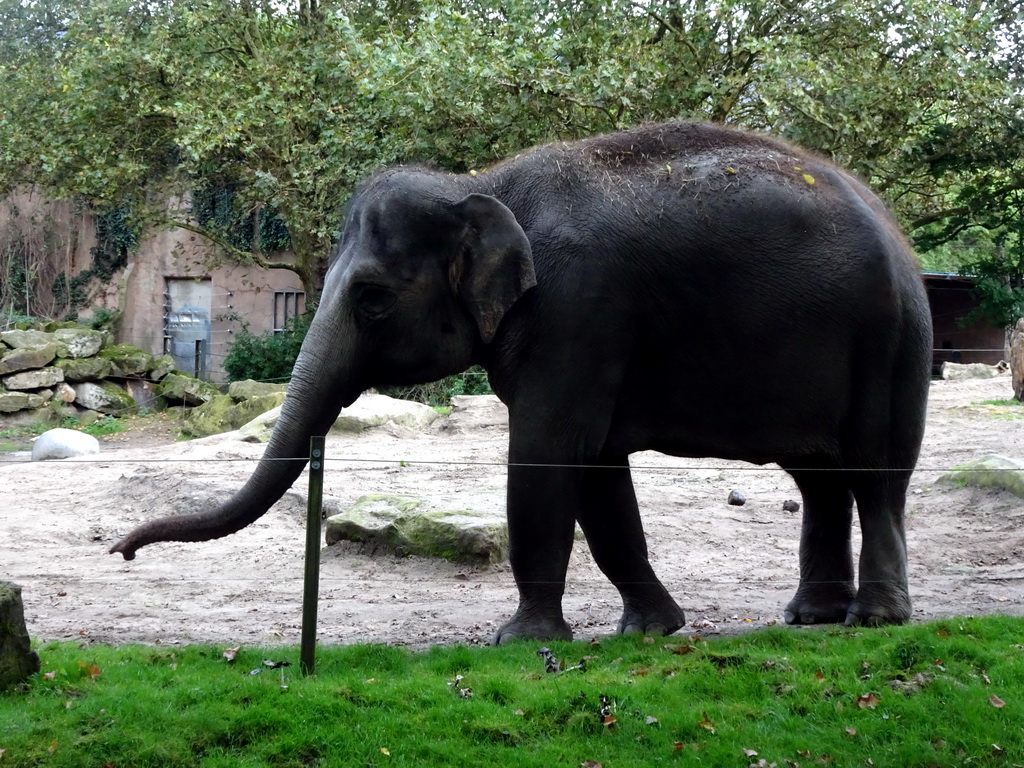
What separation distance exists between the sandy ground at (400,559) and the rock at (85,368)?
8477 millimetres

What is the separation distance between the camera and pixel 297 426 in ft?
18.4

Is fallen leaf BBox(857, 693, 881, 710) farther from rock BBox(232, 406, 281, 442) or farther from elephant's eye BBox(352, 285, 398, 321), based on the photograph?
rock BBox(232, 406, 281, 442)

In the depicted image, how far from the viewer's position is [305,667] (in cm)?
522

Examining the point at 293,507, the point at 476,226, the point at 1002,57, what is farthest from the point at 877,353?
the point at 1002,57

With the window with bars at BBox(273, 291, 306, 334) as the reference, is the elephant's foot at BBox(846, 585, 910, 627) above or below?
below

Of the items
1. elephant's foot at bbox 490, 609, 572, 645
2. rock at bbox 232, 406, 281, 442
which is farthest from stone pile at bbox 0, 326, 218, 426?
elephant's foot at bbox 490, 609, 572, 645

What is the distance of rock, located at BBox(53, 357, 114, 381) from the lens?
72.1 ft

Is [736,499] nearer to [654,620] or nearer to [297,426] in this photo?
[654,620]

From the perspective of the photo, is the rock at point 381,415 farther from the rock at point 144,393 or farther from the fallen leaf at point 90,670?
the fallen leaf at point 90,670

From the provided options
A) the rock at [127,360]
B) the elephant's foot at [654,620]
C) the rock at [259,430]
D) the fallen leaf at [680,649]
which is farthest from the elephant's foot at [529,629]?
the rock at [127,360]

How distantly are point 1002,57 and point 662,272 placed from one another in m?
14.4

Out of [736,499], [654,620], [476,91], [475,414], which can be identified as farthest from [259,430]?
[654,620]

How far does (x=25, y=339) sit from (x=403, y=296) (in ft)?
60.9

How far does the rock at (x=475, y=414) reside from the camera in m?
15.6
